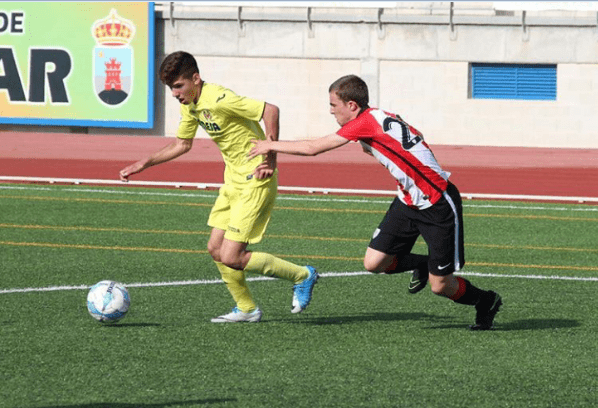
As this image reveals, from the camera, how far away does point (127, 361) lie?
734 cm

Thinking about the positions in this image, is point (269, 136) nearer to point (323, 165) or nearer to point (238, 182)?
point (238, 182)

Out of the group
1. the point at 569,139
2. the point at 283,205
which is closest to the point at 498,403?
the point at 283,205

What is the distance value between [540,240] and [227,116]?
276 inches

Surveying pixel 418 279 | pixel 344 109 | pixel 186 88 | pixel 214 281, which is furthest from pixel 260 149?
pixel 214 281

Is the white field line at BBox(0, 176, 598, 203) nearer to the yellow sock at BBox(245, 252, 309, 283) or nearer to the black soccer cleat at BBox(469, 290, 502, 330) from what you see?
the yellow sock at BBox(245, 252, 309, 283)

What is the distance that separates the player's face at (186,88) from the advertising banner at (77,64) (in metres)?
31.8

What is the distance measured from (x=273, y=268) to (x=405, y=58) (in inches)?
1240

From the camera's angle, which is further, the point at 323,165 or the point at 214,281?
the point at 323,165

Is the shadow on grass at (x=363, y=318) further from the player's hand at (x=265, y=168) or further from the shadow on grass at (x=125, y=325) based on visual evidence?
the player's hand at (x=265, y=168)

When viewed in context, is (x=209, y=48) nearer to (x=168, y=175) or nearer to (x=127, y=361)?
(x=168, y=175)

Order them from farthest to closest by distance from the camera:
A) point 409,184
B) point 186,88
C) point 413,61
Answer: point 413,61
point 186,88
point 409,184

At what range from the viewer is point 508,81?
39.3 m

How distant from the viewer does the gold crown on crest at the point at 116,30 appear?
40.4 m

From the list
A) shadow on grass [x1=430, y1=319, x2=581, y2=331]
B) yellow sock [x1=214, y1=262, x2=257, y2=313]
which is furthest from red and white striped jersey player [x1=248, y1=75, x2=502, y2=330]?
yellow sock [x1=214, y1=262, x2=257, y2=313]
